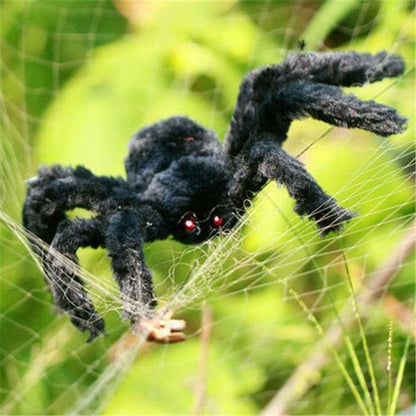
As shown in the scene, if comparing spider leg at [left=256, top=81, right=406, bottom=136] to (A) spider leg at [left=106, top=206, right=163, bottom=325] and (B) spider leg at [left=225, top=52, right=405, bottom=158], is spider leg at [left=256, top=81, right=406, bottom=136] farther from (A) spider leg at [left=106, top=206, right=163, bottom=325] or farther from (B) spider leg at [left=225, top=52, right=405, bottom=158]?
(A) spider leg at [left=106, top=206, right=163, bottom=325]

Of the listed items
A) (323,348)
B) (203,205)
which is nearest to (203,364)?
(323,348)

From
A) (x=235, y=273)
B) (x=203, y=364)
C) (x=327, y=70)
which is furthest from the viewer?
(x=203, y=364)

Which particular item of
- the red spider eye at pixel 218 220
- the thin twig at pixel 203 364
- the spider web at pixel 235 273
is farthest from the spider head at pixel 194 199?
the thin twig at pixel 203 364

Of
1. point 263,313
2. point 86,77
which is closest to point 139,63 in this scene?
point 86,77

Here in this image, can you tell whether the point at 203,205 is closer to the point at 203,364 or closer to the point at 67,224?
the point at 67,224

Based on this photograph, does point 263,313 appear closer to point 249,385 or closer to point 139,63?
point 249,385

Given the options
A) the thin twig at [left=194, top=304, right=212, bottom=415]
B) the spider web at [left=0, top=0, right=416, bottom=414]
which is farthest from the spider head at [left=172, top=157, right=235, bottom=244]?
the thin twig at [left=194, top=304, right=212, bottom=415]
